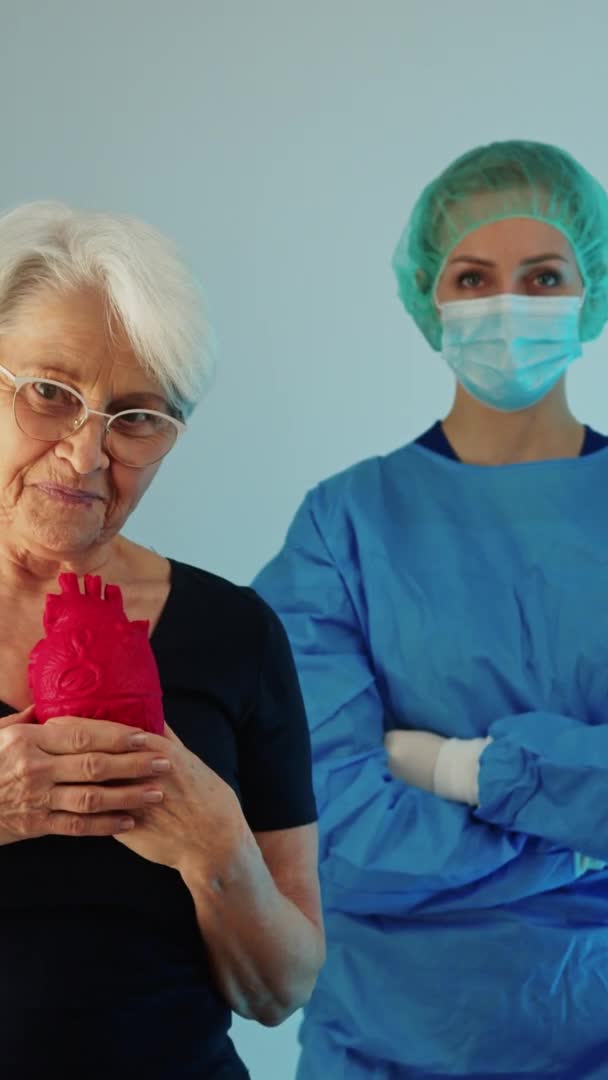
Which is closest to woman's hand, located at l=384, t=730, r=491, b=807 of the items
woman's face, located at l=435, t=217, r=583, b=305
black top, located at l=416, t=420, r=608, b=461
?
black top, located at l=416, t=420, r=608, b=461

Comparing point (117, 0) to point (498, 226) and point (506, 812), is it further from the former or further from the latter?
point (506, 812)

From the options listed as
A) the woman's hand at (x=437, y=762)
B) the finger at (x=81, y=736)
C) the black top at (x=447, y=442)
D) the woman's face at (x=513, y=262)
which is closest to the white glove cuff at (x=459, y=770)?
the woman's hand at (x=437, y=762)

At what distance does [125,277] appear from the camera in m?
1.21

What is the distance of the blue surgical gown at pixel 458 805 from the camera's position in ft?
5.82

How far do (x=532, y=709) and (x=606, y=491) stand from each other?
0.34 m

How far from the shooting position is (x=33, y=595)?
1.27m

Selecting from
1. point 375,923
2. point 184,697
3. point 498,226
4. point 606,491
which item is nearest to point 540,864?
point 375,923

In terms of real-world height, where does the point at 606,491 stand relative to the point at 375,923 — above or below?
above

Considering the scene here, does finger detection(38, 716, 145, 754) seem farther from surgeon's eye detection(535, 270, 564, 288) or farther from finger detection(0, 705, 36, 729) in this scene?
surgeon's eye detection(535, 270, 564, 288)

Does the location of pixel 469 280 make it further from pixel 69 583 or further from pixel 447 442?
pixel 69 583

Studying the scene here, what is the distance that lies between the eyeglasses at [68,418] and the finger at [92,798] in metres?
0.30

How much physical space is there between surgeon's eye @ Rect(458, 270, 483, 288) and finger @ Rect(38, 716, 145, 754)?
124 centimetres

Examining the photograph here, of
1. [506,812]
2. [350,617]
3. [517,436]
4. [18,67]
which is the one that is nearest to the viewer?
[506,812]

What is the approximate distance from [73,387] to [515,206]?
107 centimetres
